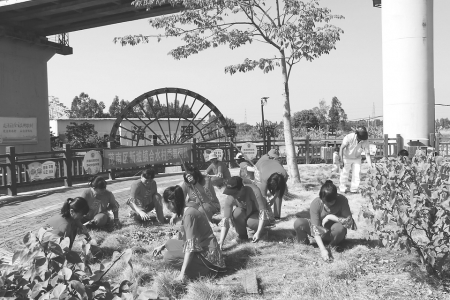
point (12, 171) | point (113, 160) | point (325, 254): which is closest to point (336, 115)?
point (113, 160)

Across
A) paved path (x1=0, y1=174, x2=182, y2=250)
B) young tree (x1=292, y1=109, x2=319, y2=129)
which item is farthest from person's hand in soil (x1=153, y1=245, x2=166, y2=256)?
young tree (x1=292, y1=109, x2=319, y2=129)

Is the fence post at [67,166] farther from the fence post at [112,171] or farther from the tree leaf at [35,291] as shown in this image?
the tree leaf at [35,291]

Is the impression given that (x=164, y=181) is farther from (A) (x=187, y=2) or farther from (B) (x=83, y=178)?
(A) (x=187, y=2)

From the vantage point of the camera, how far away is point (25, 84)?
1916cm

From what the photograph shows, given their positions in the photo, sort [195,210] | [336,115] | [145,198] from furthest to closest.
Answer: [336,115], [145,198], [195,210]

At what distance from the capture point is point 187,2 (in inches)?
372

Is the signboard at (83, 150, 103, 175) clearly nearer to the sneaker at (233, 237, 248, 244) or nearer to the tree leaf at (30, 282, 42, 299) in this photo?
the sneaker at (233, 237, 248, 244)

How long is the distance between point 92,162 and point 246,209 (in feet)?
23.3

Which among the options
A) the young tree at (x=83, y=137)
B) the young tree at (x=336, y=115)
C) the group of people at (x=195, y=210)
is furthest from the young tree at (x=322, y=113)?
the group of people at (x=195, y=210)

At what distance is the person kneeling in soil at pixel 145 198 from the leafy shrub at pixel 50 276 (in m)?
4.18

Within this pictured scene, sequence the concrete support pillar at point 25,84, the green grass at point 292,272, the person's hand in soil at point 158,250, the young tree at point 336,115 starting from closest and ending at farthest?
the green grass at point 292,272
the person's hand in soil at point 158,250
the concrete support pillar at point 25,84
the young tree at point 336,115

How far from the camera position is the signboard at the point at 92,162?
1130cm

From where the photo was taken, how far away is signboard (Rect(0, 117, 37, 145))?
1800 cm

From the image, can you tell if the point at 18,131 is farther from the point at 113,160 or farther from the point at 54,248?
the point at 54,248
